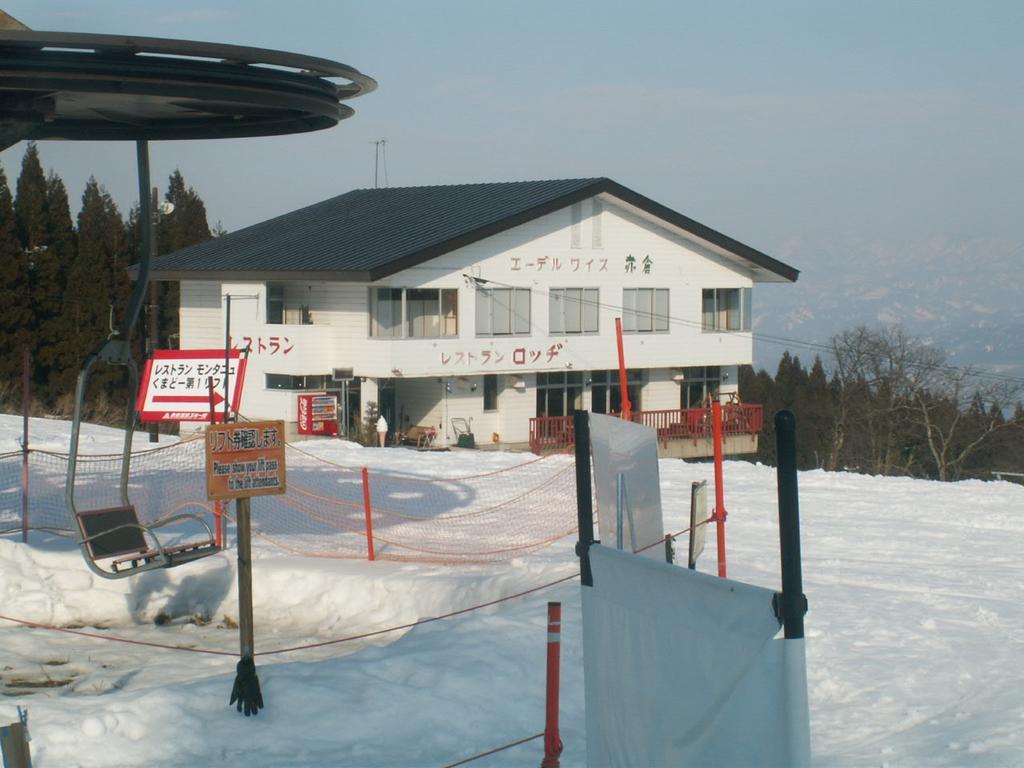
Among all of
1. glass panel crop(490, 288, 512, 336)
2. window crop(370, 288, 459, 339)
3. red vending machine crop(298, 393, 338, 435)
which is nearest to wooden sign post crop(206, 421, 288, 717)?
red vending machine crop(298, 393, 338, 435)

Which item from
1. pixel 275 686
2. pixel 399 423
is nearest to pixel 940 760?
pixel 275 686

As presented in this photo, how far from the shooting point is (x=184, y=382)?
17094 mm

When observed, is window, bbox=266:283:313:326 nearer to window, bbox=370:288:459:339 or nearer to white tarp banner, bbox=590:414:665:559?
window, bbox=370:288:459:339

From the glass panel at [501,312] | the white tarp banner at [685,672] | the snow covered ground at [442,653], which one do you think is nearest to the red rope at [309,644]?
the snow covered ground at [442,653]

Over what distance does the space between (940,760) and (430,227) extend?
30.5 m

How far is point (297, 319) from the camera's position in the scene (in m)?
35.8

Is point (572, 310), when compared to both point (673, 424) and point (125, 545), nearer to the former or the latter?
point (673, 424)

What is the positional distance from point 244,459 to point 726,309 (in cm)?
3410

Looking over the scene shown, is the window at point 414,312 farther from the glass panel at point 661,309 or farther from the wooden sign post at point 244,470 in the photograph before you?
the wooden sign post at point 244,470

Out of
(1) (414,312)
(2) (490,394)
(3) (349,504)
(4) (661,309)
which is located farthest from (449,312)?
(3) (349,504)

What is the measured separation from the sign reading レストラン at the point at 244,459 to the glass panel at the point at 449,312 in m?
26.6

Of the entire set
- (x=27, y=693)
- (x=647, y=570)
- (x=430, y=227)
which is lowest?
(x=27, y=693)

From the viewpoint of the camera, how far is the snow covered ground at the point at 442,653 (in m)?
7.69

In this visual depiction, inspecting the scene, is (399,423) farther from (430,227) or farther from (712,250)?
(712,250)
